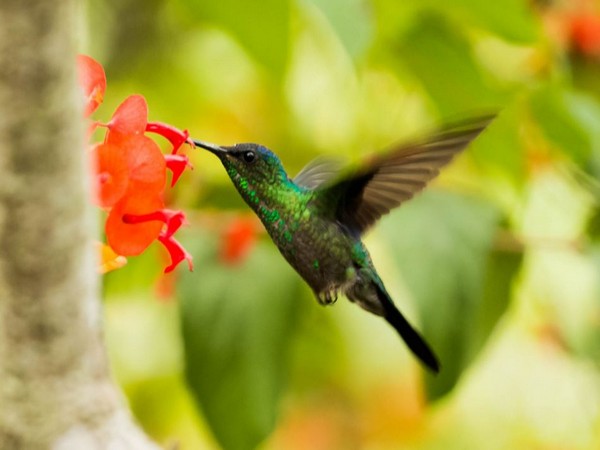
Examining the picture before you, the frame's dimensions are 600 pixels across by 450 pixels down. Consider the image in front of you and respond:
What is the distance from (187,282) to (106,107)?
85cm

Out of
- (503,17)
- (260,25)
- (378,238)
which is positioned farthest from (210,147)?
(378,238)

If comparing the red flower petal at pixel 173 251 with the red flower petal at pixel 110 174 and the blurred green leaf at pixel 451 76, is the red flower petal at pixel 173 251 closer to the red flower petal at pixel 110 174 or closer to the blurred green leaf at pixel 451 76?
the red flower petal at pixel 110 174

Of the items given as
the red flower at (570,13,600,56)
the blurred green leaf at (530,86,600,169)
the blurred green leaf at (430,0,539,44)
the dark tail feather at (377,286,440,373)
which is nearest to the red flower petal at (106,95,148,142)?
the dark tail feather at (377,286,440,373)

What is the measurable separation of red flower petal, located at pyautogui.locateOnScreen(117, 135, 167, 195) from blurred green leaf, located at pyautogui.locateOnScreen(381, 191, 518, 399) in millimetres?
913

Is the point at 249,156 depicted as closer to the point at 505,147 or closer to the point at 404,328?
the point at 404,328

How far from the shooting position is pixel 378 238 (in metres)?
2.27

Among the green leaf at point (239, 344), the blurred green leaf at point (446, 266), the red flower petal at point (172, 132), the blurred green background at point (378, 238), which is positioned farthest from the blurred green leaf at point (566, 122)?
the red flower petal at point (172, 132)

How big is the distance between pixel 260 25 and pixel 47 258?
928mm

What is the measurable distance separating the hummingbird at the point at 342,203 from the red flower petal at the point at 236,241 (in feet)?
1.68

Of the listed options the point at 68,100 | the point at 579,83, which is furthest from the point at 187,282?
the point at 579,83

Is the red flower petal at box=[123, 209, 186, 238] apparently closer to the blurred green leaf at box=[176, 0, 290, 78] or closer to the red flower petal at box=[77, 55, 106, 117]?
the red flower petal at box=[77, 55, 106, 117]

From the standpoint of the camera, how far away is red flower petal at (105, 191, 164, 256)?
0.88m

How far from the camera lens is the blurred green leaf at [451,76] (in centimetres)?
185

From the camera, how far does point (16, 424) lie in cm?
71
